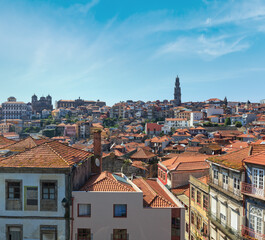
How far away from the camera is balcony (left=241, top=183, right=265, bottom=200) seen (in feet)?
43.2

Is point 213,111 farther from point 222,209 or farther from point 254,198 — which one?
point 254,198

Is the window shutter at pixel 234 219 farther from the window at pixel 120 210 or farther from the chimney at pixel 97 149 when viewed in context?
the chimney at pixel 97 149

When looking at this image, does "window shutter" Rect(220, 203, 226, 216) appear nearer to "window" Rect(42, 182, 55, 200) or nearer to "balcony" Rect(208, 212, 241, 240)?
"balcony" Rect(208, 212, 241, 240)

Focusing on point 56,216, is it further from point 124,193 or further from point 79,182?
point 124,193

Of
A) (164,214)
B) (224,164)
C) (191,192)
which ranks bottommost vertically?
(191,192)

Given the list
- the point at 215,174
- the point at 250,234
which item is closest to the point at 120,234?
the point at 250,234

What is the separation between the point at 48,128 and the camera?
12375 centimetres

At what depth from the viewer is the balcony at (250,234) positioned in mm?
13284

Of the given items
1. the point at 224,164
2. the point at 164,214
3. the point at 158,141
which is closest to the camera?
the point at 164,214

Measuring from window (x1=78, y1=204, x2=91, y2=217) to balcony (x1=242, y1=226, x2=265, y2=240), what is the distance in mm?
10054

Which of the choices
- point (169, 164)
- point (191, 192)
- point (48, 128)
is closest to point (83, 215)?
point (191, 192)

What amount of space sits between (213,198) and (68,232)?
12003 mm

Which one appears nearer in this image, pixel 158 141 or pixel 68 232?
pixel 68 232

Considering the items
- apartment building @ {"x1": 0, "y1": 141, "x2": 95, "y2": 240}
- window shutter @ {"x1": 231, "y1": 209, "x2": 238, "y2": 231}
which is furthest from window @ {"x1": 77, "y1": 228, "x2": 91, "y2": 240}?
window shutter @ {"x1": 231, "y1": 209, "x2": 238, "y2": 231}
